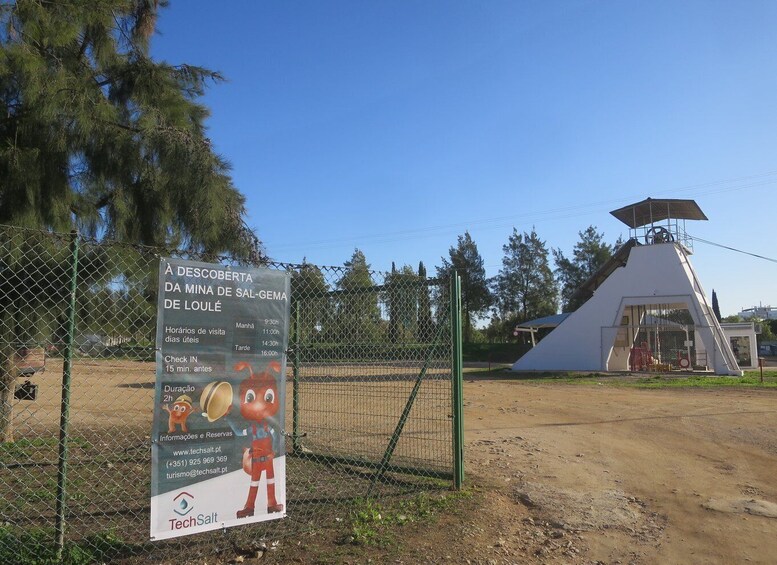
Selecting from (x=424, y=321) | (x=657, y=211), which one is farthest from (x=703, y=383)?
(x=424, y=321)

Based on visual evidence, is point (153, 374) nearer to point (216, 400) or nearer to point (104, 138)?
point (104, 138)

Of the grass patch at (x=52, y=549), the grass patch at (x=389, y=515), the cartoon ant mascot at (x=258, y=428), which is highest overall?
the cartoon ant mascot at (x=258, y=428)

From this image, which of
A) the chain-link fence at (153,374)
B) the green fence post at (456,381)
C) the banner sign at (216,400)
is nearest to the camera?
the banner sign at (216,400)

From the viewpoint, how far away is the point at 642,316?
113 ft

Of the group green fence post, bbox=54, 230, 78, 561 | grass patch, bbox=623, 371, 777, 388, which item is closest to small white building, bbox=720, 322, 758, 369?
grass patch, bbox=623, 371, 777, 388

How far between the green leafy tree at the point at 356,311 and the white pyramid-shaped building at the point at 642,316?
25712 mm

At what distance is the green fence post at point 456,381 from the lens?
6.11 meters

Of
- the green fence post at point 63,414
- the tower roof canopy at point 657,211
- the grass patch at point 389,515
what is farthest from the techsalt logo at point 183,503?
the tower roof canopy at point 657,211

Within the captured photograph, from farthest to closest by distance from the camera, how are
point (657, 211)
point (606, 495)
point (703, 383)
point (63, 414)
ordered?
point (657, 211) → point (703, 383) → point (606, 495) → point (63, 414)

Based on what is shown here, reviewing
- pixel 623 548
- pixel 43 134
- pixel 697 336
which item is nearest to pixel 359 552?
pixel 623 548

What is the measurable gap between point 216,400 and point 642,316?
112 ft

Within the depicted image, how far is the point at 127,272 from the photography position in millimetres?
5715

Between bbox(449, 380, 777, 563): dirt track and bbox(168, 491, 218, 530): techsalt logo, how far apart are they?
1.85 meters

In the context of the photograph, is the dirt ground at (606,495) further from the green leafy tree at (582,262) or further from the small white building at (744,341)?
the green leafy tree at (582,262)
